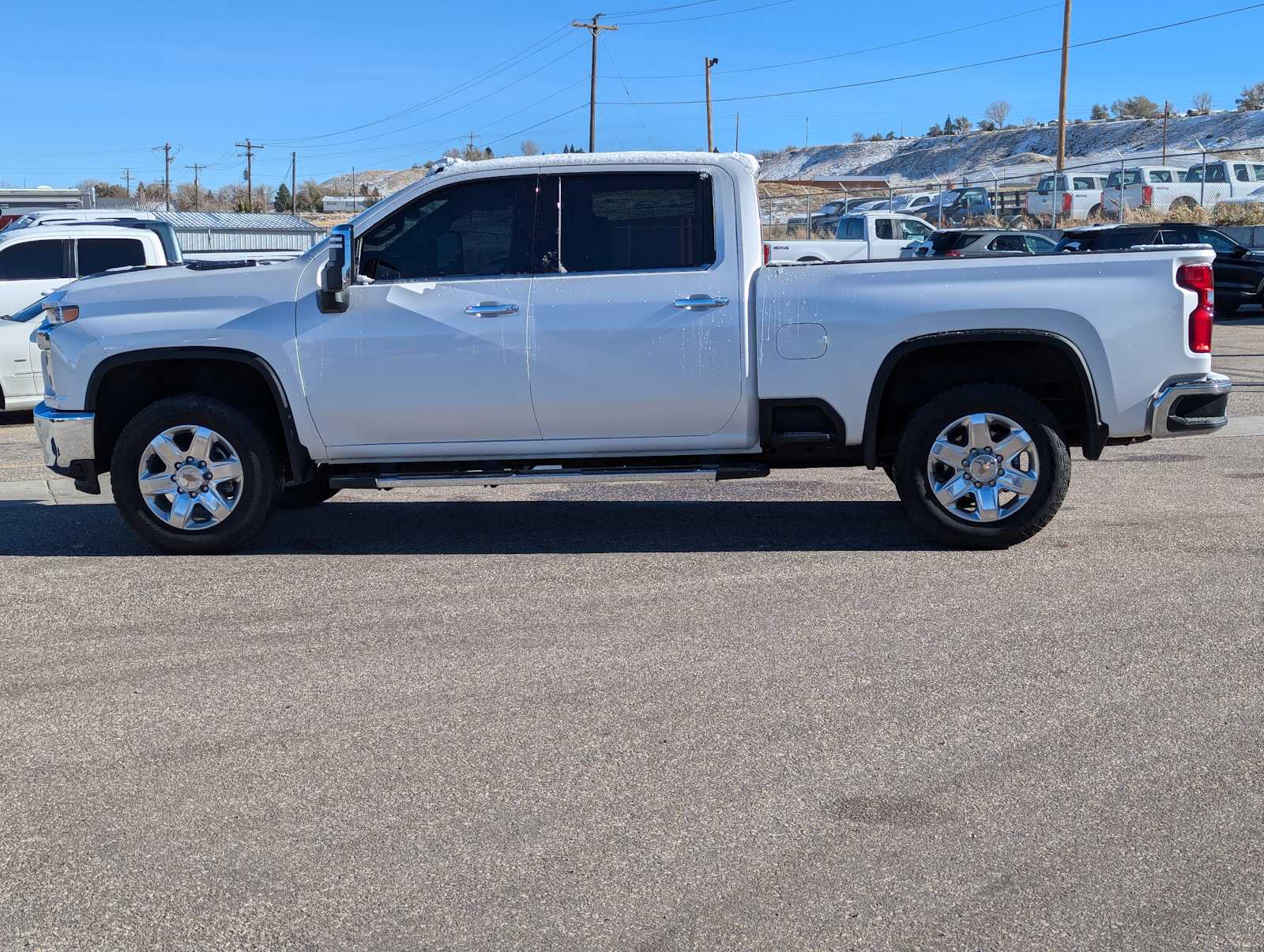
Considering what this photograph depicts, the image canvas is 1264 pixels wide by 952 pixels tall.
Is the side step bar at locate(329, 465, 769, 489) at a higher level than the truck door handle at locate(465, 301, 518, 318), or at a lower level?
lower

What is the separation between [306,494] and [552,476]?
2.31 meters

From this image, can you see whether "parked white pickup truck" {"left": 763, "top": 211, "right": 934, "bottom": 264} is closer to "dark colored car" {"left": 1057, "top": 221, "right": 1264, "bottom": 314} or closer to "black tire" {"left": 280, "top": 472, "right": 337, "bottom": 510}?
"dark colored car" {"left": 1057, "top": 221, "right": 1264, "bottom": 314}

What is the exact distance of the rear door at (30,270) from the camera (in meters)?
14.7

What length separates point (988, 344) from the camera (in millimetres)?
7746

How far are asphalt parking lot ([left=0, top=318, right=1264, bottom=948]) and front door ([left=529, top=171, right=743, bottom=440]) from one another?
2.65 ft

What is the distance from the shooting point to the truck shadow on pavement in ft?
26.2

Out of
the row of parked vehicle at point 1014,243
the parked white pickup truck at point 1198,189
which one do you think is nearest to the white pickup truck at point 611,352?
the row of parked vehicle at point 1014,243

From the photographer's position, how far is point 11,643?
20.4 ft

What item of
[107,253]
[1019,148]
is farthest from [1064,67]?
[1019,148]

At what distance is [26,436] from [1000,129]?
11093 cm

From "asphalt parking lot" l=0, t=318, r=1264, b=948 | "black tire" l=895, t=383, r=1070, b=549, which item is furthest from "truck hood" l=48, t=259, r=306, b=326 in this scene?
"black tire" l=895, t=383, r=1070, b=549

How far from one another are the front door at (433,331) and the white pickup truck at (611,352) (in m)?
0.01

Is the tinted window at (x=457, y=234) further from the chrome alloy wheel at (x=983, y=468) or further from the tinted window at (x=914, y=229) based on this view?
the tinted window at (x=914, y=229)

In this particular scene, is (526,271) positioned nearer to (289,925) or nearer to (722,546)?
(722,546)
